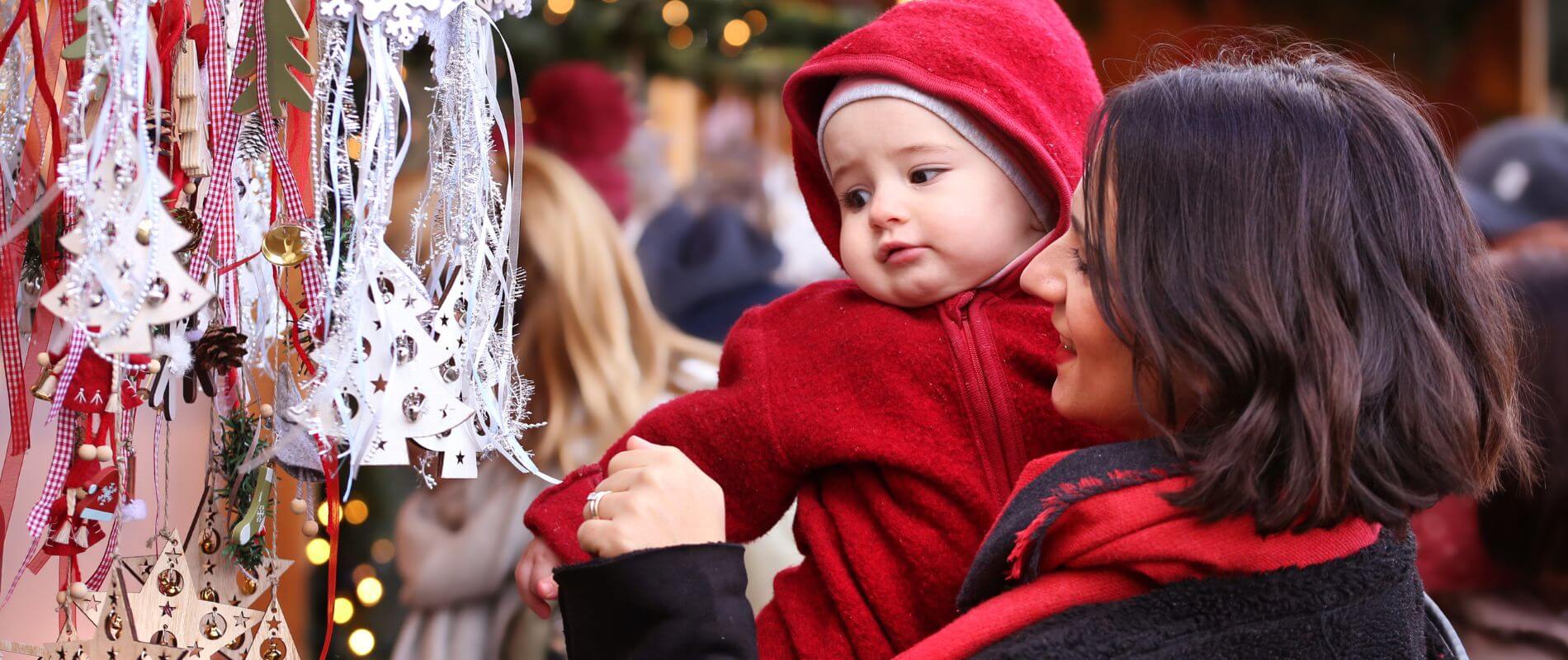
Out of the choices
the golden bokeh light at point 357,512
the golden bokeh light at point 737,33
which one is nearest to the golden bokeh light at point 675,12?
the golden bokeh light at point 737,33

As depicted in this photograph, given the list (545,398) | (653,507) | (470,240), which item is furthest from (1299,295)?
(545,398)

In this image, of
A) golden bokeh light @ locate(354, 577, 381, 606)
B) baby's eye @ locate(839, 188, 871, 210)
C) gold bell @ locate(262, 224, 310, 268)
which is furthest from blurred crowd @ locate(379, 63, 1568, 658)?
gold bell @ locate(262, 224, 310, 268)

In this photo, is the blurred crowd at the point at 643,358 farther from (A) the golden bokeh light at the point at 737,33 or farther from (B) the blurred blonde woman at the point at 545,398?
(A) the golden bokeh light at the point at 737,33

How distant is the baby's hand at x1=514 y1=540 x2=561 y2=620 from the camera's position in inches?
48.8

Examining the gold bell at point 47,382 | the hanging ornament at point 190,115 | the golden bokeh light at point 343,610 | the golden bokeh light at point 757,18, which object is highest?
the golden bokeh light at point 757,18

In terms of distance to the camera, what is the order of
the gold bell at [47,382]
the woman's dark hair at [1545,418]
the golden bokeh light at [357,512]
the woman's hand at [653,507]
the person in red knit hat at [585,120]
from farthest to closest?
the person in red knit hat at [585,120]
the golden bokeh light at [357,512]
the woman's dark hair at [1545,418]
the woman's hand at [653,507]
the gold bell at [47,382]

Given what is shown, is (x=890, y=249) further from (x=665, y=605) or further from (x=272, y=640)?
(x=272, y=640)

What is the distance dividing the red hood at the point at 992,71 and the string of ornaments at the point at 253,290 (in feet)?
1.17

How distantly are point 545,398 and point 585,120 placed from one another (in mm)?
886

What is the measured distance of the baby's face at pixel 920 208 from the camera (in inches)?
48.0

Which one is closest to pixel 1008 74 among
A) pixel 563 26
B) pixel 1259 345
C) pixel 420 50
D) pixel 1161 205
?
pixel 1161 205

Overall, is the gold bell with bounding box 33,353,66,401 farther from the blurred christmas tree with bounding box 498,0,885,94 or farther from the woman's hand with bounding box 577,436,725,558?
the blurred christmas tree with bounding box 498,0,885,94

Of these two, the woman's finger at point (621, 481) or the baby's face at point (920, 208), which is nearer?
the woman's finger at point (621, 481)

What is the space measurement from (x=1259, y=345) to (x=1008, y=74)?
409 mm
